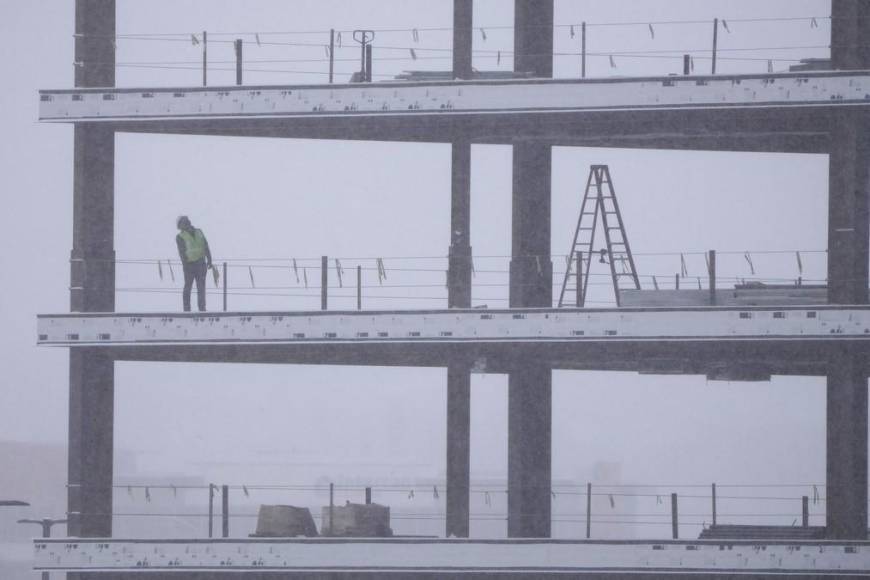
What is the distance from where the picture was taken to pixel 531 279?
16.6 meters

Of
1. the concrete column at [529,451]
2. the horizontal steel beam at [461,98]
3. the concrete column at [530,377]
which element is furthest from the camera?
the concrete column at [529,451]

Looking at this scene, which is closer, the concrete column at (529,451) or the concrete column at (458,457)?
the concrete column at (458,457)

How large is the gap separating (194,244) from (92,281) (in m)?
1.12

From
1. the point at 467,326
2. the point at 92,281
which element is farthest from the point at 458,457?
the point at 92,281

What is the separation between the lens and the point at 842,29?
15.9 metres

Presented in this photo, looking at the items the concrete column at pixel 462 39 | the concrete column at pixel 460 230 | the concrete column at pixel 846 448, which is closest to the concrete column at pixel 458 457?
the concrete column at pixel 460 230

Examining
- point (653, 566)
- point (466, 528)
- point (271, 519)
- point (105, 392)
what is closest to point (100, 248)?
point (105, 392)

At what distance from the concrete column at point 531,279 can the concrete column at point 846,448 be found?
2.98m

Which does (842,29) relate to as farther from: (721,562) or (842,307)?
(721,562)

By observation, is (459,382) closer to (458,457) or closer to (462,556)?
(458,457)

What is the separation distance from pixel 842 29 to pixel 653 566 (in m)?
5.74

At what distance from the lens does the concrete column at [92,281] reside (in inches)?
640

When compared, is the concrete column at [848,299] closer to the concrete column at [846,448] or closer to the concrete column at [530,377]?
the concrete column at [846,448]

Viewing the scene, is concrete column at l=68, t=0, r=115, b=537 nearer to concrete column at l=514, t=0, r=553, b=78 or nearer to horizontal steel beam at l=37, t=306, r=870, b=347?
horizontal steel beam at l=37, t=306, r=870, b=347
